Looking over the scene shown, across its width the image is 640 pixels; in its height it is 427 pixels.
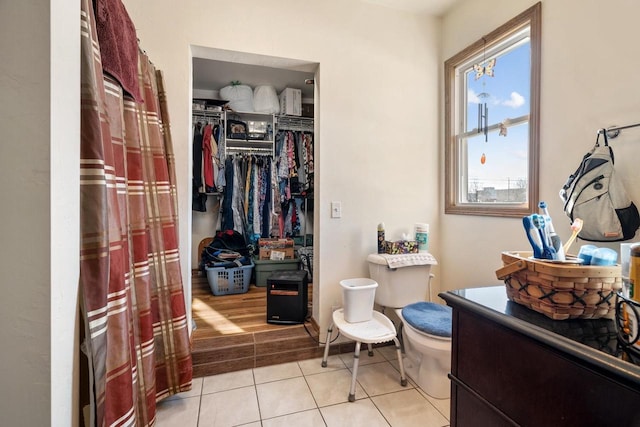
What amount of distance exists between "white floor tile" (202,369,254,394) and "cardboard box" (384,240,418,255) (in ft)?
4.13

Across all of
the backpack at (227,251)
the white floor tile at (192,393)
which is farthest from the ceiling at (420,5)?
the white floor tile at (192,393)

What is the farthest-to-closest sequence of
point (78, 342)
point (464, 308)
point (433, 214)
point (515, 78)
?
point (433, 214) < point (515, 78) < point (464, 308) < point (78, 342)

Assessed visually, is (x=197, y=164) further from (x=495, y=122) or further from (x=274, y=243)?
(x=495, y=122)

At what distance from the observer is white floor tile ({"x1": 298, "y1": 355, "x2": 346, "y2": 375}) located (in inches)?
74.3

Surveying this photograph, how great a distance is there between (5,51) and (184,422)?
1.66 meters

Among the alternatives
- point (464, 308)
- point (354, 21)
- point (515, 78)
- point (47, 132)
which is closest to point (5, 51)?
point (47, 132)

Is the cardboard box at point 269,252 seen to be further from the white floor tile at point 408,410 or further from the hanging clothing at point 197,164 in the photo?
the white floor tile at point 408,410

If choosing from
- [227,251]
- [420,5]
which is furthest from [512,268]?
[227,251]

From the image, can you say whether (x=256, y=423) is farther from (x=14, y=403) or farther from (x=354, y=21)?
(x=354, y=21)

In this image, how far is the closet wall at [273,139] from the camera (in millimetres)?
3236

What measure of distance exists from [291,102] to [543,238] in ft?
10.4

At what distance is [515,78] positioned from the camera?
180cm

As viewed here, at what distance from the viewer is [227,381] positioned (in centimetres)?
178

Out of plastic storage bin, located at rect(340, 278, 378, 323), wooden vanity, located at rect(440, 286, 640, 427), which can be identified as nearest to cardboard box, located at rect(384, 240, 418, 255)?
plastic storage bin, located at rect(340, 278, 378, 323)
